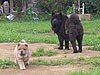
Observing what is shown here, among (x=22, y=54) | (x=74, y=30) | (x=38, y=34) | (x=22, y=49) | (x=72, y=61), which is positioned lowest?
(x=38, y=34)

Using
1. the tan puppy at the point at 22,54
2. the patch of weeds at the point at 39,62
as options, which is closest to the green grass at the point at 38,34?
the patch of weeds at the point at 39,62

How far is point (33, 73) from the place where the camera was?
27.9 ft

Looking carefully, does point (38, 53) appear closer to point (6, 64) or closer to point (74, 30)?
point (74, 30)

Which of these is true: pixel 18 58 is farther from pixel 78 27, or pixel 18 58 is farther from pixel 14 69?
pixel 78 27

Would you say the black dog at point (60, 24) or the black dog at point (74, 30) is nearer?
the black dog at point (74, 30)

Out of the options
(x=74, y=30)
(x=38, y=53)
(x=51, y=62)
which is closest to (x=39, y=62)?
(x=51, y=62)

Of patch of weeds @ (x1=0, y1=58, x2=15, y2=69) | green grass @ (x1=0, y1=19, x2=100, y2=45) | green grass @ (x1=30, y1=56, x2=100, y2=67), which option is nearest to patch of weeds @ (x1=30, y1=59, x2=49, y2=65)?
green grass @ (x1=30, y1=56, x2=100, y2=67)

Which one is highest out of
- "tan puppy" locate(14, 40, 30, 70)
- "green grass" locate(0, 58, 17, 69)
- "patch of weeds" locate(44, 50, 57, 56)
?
"tan puppy" locate(14, 40, 30, 70)

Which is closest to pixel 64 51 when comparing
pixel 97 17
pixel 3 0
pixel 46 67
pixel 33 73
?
pixel 46 67

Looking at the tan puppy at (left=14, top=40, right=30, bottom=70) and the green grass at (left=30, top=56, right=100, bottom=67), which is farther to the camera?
the green grass at (left=30, top=56, right=100, bottom=67)

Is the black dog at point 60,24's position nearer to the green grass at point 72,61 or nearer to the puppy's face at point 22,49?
the green grass at point 72,61

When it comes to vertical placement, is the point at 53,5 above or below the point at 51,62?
above

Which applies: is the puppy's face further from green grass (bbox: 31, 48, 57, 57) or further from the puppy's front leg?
green grass (bbox: 31, 48, 57, 57)

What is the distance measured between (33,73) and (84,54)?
2.98 metres
